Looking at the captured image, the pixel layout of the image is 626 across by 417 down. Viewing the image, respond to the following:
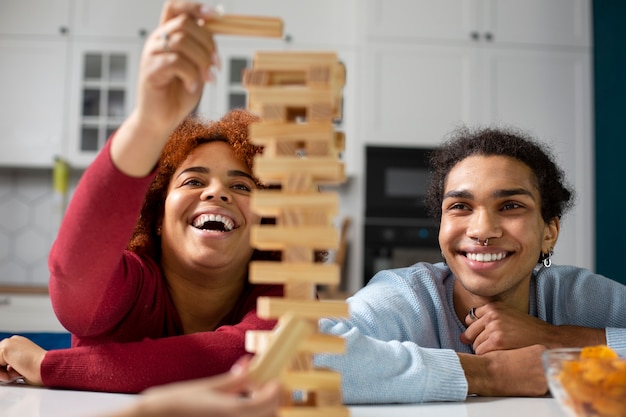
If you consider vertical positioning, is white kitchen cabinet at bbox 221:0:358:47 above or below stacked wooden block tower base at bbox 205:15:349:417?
above

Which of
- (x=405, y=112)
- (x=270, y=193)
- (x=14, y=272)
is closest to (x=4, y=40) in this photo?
(x=14, y=272)

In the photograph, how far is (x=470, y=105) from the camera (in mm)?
3793

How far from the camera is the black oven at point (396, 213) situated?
354 centimetres

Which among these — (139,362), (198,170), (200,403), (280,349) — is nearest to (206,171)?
(198,170)

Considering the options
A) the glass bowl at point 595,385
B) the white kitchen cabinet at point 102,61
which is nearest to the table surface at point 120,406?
the glass bowl at point 595,385

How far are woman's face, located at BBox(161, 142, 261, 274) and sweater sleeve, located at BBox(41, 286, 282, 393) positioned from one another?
18cm

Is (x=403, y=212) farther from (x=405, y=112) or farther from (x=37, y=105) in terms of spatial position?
(x=37, y=105)

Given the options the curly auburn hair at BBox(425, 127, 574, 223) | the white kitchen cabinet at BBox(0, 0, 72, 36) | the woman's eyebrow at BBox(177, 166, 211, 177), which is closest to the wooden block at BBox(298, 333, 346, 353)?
the woman's eyebrow at BBox(177, 166, 211, 177)

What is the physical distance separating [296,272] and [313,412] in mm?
133

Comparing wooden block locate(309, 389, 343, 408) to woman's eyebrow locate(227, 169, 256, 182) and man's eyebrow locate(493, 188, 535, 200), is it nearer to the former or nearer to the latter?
woman's eyebrow locate(227, 169, 256, 182)

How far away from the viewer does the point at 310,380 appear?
66cm

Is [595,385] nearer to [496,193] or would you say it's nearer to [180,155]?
[496,193]

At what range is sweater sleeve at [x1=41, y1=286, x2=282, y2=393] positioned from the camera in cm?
104

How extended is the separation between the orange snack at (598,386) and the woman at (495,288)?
0.34 m
